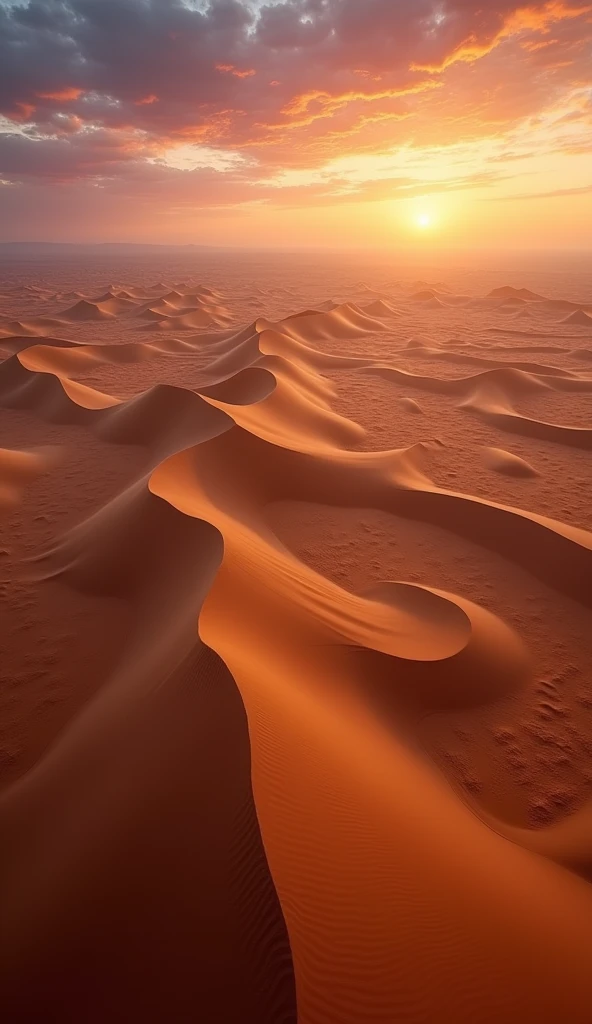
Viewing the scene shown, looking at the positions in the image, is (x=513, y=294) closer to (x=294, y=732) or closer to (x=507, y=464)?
(x=507, y=464)

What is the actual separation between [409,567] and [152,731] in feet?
15.3

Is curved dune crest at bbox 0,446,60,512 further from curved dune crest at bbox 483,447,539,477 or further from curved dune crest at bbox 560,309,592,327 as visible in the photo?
curved dune crest at bbox 560,309,592,327

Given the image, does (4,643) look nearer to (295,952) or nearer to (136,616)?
(136,616)

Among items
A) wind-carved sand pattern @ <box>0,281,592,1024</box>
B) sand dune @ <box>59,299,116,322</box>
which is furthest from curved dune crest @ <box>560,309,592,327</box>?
sand dune @ <box>59,299,116,322</box>

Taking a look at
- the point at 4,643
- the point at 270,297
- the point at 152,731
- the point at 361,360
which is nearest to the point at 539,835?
the point at 152,731

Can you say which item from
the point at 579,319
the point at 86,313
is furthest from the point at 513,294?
the point at 86,313

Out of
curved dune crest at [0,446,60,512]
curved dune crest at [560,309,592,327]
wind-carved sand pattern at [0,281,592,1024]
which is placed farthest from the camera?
curved dune crest at [560,309,592,327]

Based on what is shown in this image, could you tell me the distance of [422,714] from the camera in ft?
16.3

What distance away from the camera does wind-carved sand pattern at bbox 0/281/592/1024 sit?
2594 mm

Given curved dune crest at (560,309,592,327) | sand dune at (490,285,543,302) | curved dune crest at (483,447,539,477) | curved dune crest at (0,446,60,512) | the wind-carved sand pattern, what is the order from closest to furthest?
the wind-carved sand pattern < curved dune crest at (0,446,60,512) < curved dune crest at (483,447,539,477) < curved dune crest at (560,309,592,327) < sand dune at (490,285,543,302)

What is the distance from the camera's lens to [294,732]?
12.3ft

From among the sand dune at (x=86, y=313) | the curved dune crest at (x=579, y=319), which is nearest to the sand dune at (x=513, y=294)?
the curved dune crest at (x=579, y=319)

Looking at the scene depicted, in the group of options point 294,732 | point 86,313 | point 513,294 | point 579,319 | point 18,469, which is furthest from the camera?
point 513,294

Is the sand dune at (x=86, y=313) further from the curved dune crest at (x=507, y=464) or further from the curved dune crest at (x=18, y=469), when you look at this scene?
the curved dune crest at (x=507, y=464)
